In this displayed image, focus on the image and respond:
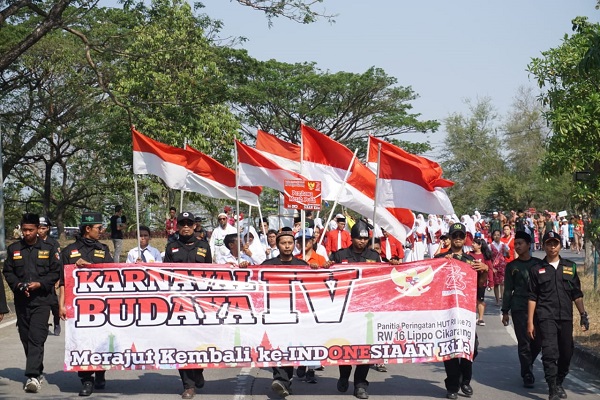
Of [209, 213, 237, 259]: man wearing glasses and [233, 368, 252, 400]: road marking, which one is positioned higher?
[209, 213, 237, 259]: man wearing glasses

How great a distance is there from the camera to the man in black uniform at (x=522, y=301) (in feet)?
35.3

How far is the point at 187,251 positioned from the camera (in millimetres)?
10703

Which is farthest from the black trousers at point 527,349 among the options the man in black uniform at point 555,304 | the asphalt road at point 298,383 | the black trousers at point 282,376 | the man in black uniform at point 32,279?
the man in black uniform at point 32,279

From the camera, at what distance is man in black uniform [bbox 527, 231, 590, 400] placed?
9.97 m

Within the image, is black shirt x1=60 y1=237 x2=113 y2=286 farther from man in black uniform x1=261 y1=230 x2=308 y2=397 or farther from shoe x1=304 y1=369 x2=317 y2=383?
shoe x1=304 y1=369 x2=317 y2=383

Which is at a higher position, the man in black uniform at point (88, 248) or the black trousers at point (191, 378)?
the man in black uniform at point (88, 248)

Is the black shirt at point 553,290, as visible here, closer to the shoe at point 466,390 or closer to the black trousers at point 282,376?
the shoe at point 466,390

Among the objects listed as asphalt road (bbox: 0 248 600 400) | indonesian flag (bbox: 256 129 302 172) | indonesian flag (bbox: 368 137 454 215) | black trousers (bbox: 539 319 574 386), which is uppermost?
indonesian flag (bbox: 256 129 302 172)

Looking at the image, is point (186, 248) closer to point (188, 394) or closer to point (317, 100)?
point (188, 394)

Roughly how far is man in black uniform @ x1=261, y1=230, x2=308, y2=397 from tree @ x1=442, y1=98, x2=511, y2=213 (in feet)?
196

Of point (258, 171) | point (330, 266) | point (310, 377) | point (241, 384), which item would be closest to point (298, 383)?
point (310, 377)

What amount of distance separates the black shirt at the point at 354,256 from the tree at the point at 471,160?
194 feet

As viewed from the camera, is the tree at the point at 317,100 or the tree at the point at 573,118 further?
the tree at the point at 317,100

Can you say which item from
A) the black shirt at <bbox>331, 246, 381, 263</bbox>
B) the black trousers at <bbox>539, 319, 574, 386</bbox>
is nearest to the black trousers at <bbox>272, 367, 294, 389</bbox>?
the black shirt at <bbox>331, 246, 381, 263</bbox>
